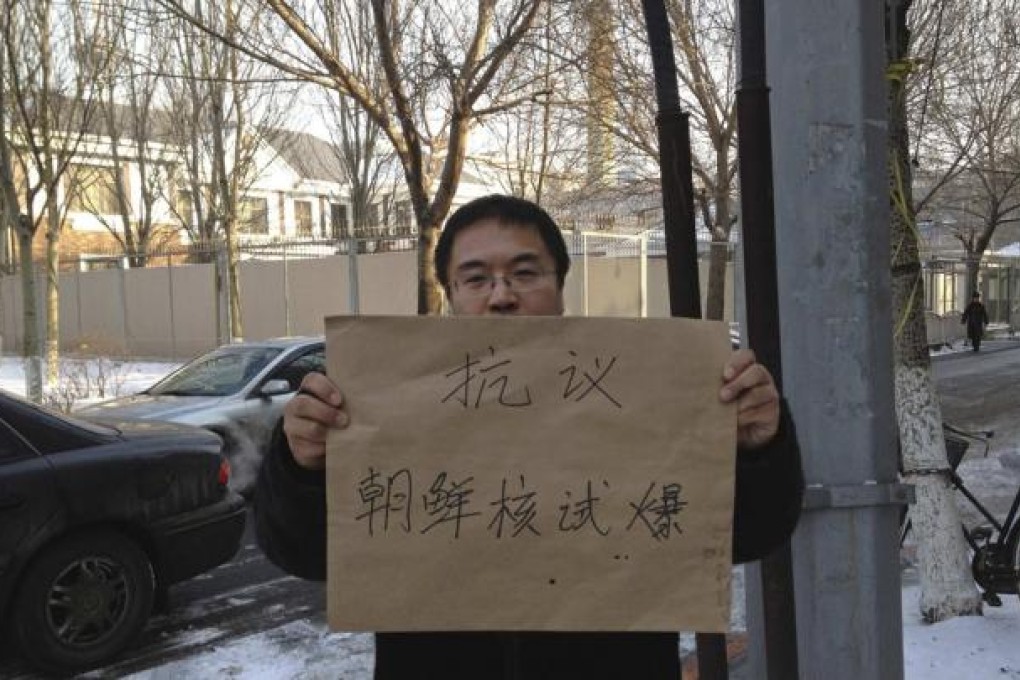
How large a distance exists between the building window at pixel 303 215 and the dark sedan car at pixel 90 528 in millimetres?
41312

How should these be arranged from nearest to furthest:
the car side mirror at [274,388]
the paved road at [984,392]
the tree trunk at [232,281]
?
the car side mirror at [274,388]
the paved road at [984,392]
the tree trunk at [232,281]

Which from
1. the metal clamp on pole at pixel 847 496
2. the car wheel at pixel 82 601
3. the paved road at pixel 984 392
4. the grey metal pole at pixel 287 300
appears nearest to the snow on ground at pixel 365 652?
the car wheel at pixel 82 601

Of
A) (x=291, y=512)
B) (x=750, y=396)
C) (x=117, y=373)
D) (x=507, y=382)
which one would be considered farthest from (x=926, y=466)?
(x=117, y=373)

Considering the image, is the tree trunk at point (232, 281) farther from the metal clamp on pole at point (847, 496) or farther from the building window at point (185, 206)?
the metal clamp on pole at point (847, 496)

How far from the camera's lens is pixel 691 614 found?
5.15ft

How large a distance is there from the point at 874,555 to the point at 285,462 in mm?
1670

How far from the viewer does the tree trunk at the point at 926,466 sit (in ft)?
14.3

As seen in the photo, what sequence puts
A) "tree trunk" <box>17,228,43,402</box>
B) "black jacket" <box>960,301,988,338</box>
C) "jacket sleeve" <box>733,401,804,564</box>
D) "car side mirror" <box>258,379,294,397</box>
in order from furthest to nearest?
1. "black jacket" <box>960,301,988,338</box>
2. "tree trunk" <box>17,228,43,402</box>
3. "car side mirror" <box>258,379,294,397</box>
4. "jacket sleeve" <box>733,401,804,564</box>

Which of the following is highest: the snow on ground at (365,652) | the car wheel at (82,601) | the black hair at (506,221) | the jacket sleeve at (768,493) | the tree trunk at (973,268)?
the tree trunk at (973,268)

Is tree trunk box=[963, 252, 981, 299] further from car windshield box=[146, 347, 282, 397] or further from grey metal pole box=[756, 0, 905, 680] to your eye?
grey metal pole box=[756, 0, 905, 680]

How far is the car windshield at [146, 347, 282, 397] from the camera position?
8703mm

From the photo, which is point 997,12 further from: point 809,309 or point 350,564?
point 350,564

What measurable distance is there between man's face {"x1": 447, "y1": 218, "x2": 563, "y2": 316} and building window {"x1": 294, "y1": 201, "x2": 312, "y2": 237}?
44763mm

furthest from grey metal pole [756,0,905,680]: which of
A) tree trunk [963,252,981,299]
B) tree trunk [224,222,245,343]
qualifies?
tree trunk [963,252,981,299]
